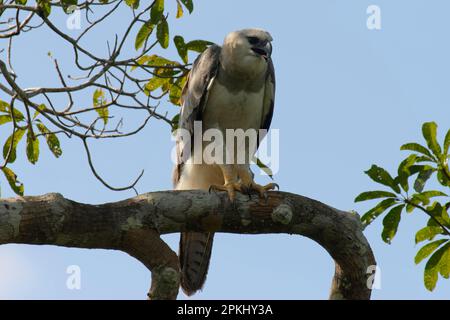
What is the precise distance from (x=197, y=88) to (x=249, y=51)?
0.48 metres

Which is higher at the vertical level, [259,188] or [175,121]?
[175,121]

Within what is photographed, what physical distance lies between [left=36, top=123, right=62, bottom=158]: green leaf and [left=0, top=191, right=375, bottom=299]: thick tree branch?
183cm

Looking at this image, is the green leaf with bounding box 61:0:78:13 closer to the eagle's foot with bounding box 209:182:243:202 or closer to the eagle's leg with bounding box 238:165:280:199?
the eagle's foot with bounding box 209:182:243:202

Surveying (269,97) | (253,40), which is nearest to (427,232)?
(269,97)

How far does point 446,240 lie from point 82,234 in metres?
2.39

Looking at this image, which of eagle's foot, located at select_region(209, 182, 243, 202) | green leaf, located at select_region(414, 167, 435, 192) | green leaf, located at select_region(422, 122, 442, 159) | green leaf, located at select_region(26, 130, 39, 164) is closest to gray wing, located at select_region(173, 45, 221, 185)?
eagle's foot, located at select_region(209, 182, 243, 202)

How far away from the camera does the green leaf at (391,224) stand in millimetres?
5375

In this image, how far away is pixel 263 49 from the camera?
639 cm

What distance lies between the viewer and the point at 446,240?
531 centimetres

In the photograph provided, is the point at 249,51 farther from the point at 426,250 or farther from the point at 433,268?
the point at 433,268

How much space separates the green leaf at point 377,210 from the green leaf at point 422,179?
180 millimetres

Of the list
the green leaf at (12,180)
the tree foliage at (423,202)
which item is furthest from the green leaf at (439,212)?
the green leaf at (12,180)
